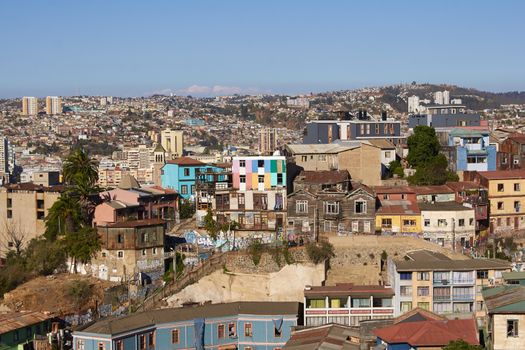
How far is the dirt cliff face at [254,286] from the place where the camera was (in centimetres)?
3347

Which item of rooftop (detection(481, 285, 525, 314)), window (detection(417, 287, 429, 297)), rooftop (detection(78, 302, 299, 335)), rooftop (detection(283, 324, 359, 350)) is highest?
rooftop (detection(481, 285, 525, 314))

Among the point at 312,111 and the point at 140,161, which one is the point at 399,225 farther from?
the point at 312,111

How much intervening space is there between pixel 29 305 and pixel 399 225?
1354 centimetres

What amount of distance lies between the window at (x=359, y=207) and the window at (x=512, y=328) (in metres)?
13.6

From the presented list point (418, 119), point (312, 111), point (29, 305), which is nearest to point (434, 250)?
point (29, 305)

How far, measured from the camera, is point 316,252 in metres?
33.7

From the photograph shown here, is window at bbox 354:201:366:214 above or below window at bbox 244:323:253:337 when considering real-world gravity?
above

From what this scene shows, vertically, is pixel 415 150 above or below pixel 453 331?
above

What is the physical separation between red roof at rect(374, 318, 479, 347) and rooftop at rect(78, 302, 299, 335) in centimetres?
524

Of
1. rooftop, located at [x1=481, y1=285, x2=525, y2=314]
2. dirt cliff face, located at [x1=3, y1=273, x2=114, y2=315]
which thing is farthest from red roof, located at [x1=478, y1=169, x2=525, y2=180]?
dirt cliff face, located at [x1=3, y1=273, x2=114, y2=315]

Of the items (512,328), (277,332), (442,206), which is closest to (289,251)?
(277,332)

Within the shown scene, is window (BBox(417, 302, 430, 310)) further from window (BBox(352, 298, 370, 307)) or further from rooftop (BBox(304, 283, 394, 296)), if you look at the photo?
window (BBox(352, 298, 370, 307))

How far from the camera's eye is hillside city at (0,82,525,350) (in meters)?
29.4

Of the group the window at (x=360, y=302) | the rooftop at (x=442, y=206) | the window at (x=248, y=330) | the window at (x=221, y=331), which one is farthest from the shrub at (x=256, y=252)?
the rooftop at (x=442, y=206)
